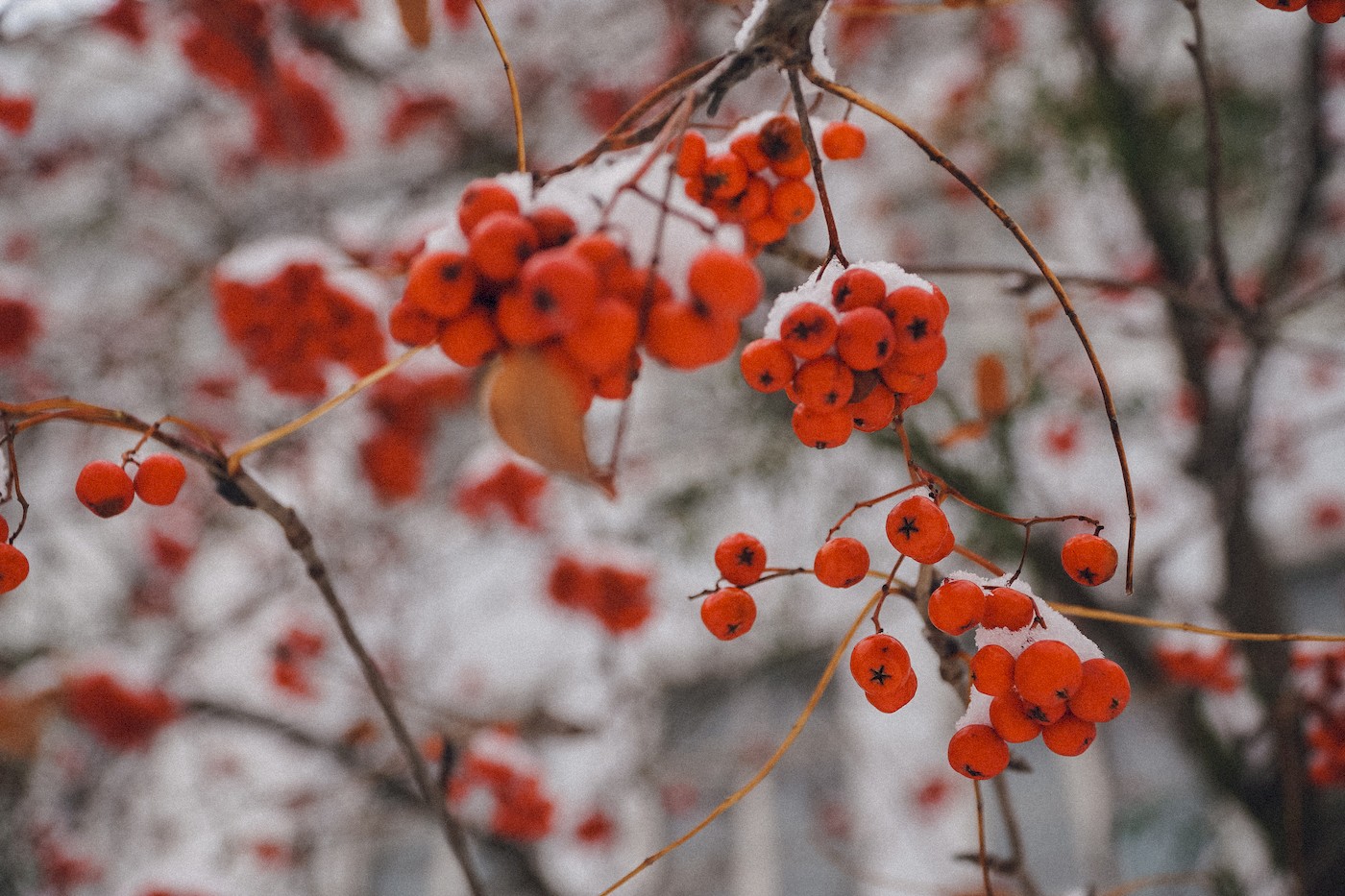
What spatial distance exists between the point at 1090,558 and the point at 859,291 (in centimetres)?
28

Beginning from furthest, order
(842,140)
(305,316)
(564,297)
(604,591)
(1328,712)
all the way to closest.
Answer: (604,591)
(305,316)
(1328,712)
(842,140)
(564,297)

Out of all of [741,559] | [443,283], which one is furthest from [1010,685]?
[443,283]

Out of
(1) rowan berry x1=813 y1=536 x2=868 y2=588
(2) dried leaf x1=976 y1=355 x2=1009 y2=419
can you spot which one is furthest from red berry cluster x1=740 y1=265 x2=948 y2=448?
(2) dried leaf x1=976 y1=355 x2=1009 y2=419

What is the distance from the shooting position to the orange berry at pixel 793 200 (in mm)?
701

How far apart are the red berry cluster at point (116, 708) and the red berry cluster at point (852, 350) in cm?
224

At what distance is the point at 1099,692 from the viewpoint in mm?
606

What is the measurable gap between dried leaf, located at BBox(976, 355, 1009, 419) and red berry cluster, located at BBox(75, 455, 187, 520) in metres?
0.75

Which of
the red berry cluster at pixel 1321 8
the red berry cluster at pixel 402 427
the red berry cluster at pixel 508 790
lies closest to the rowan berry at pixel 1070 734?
the red berry cluster at pixel 1321 8

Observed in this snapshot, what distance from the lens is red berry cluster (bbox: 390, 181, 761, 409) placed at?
457mm

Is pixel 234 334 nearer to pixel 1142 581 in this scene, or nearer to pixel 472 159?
pixel 472 159

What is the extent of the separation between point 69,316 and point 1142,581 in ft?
13.9

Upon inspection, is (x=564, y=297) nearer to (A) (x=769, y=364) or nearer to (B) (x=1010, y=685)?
(A) (x=769, y=364)

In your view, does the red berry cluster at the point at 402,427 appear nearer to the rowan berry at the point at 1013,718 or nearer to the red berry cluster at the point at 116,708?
the red berry cluster at the point at 116,708

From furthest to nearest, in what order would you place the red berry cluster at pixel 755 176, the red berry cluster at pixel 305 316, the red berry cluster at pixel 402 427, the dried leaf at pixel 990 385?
1. the red berry cluster at pixel 402 427
2. the red berry cluster at pixel 305 316
3. the dried leaf at pixel 990 385
4. the red berry cluster at pixel 755 176
